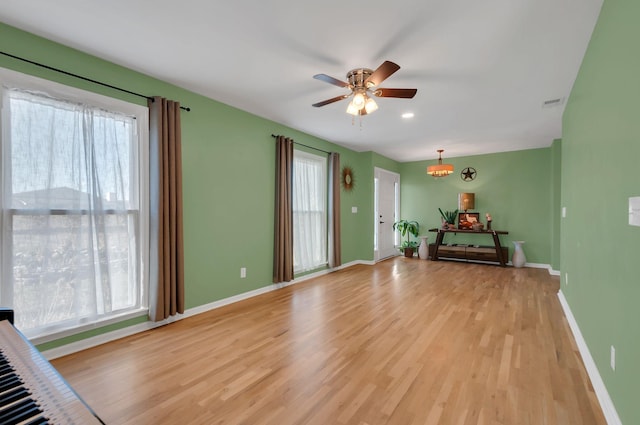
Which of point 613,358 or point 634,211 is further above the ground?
point 634,211

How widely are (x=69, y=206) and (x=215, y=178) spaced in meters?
1.42

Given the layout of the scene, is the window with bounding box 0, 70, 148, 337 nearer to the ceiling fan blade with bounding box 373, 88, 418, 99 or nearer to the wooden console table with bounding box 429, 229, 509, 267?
the ceiling fan blade with bounding box 373, 88, 418, 99

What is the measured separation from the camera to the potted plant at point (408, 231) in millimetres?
7275

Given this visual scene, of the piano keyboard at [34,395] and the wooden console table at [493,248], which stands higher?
the piano keyboard at [34,395]

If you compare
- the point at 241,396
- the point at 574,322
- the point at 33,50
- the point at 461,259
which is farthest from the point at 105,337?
the point at 461,259

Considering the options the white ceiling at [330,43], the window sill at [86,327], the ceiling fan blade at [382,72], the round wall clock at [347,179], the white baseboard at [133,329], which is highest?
the white ceiling at [330,43]

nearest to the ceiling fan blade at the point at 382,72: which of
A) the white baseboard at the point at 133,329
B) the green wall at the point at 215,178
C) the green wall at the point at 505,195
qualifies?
the green wall at the point at 215,178

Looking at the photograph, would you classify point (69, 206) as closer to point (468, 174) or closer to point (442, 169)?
point (442, 169)

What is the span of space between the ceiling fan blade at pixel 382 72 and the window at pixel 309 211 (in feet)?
7.75

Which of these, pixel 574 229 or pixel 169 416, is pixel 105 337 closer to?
pixel 169 416

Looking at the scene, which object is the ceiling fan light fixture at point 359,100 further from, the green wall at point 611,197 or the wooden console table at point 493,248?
the wooden console table at point 493,248

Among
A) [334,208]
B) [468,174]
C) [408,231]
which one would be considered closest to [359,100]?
[334,208]

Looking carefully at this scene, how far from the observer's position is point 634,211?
1.31 meters

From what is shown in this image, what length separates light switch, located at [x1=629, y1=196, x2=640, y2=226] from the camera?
127 centimetres
